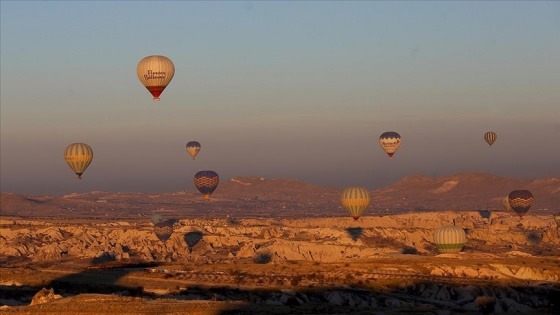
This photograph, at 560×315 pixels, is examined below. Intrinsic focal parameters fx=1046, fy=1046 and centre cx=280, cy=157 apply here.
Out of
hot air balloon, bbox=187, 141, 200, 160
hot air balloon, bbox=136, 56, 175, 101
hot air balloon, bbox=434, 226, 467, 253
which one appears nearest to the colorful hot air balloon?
hot air balloon, bbox=187, 141, 200, 160

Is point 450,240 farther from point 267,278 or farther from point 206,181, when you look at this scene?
point 206,181

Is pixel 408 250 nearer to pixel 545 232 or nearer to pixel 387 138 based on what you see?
pixel 387 138

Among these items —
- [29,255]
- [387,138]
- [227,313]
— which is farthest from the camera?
[387,138]

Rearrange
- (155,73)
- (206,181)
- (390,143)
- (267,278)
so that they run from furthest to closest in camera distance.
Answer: (206,181) → (390,143) → (155,73) → (267,278)

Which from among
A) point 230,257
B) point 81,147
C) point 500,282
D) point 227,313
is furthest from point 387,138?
point 227,313

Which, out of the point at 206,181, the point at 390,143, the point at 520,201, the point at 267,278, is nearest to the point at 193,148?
the point at 206,181
